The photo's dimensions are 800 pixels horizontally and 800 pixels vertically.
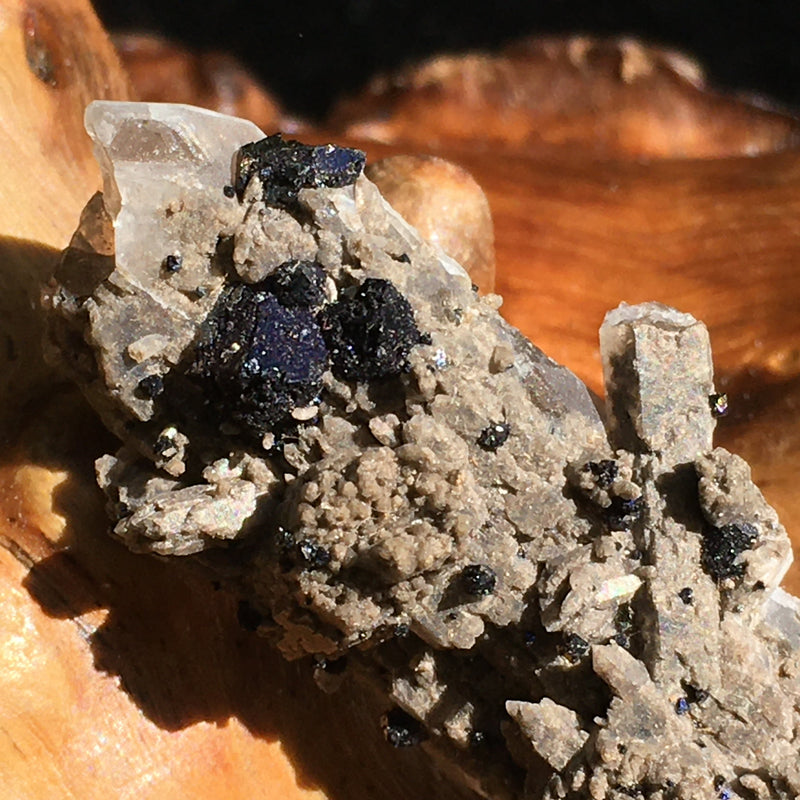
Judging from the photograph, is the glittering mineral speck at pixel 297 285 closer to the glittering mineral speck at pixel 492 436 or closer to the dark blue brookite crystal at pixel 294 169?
the dark blue brookite crystal at pixel 294 169

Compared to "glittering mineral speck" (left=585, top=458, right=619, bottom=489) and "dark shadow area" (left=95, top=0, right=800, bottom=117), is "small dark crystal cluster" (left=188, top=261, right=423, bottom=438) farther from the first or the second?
"dark shadow area" (left=95, top=0, right=800, bottom=117)

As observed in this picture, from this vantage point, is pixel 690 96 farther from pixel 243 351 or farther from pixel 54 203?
pixel 243 351

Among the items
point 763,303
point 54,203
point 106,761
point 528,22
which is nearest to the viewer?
point 106,761

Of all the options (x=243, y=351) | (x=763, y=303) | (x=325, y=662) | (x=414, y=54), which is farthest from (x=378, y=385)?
(x=414, y=54)

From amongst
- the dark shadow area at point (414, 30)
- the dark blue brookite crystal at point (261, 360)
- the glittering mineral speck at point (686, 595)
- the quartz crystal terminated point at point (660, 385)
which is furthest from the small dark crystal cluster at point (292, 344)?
the dark shadow area at point (414, 30)

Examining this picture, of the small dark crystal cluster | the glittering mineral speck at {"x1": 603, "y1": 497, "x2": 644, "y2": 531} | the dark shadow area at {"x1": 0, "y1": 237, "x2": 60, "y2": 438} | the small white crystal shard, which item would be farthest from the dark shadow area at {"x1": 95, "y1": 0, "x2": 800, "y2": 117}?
the small white crystal shard
